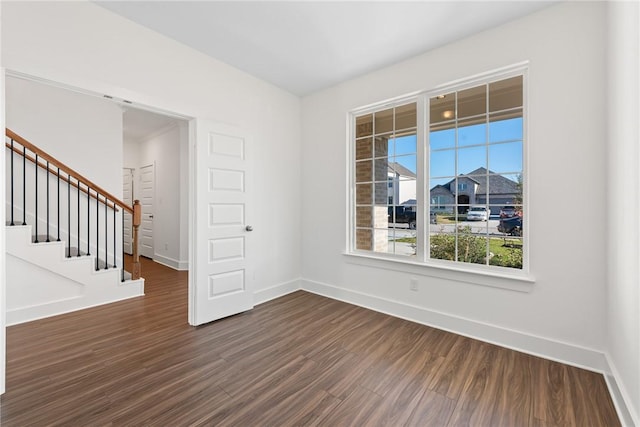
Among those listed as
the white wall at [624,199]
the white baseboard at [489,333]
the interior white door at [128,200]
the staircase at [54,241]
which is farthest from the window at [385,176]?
the interior white door at [128,200]

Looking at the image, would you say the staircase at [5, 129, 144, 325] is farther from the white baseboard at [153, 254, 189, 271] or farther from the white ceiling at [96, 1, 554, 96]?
the white ceiling at [96, 1, 554, 96]

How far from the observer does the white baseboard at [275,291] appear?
355 centimetres

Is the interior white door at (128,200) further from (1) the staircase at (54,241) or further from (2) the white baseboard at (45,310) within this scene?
(2) the white baseboard at (45,310)

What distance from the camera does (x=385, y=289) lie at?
3258 millimetres

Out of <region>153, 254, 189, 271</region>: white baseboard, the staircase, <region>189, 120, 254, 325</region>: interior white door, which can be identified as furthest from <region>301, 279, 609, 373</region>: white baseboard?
<region>153, 254, 189, 271</region>: white baseboard

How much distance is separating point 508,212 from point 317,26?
247 centimetres

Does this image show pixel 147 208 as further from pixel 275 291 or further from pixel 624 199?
pixel 624 199

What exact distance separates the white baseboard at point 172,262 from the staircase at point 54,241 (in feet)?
4.06

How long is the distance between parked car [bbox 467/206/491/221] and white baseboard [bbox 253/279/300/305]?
2.47 meters

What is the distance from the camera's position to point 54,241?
3270 mm

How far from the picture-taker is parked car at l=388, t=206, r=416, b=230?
3158 mm

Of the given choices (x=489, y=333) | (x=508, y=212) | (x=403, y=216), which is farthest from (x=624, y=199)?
(x=403, y=216)

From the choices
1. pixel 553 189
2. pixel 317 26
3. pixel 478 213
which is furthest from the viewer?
pixel 478 213

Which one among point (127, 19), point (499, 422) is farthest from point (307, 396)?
point (127, 19)
